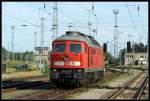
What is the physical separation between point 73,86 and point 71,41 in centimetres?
318

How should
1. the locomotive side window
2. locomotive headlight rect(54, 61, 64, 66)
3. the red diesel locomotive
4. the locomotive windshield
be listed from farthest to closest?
the locomotive windshield, the locomotive side window, locomotive headlight rect(54, 61, 64, 66), the red diesel locomotive

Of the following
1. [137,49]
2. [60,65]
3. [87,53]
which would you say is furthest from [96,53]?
[137,49]

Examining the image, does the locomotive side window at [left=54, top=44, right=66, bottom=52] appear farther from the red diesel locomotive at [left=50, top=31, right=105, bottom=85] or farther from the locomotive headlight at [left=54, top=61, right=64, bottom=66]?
the locomotive headlight at [left=54, top=61, right=64, bottom=66]

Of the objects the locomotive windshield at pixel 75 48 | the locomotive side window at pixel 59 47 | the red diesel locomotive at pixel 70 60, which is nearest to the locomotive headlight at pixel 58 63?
the red diesel locomotive at pixel 70 60

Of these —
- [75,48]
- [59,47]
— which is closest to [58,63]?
[59,47]

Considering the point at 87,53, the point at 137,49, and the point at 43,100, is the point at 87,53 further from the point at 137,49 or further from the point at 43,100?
the point at 137,49

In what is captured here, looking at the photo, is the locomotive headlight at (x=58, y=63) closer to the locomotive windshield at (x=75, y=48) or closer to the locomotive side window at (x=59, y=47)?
the locomotive side window at (x=59, y=47)

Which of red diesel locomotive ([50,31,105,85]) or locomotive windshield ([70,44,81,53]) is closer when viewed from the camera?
red diesel locomotive ([50,31,105,85])

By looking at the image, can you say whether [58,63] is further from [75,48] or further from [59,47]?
[75,48]

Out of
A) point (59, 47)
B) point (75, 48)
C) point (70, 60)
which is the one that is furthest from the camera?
point (75, 48)

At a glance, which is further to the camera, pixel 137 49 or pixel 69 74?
pixel 137 49

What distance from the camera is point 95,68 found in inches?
1395

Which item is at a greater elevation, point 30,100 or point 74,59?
point 74,59

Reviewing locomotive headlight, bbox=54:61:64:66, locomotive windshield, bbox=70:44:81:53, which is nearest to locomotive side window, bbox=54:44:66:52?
locomotive windshield, bbox=70:44:81:53
